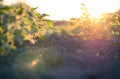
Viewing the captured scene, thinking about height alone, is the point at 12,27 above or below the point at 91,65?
above

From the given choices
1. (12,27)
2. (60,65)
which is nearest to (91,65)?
(60,65)

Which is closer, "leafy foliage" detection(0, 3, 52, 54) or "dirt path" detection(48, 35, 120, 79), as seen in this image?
"dirt path" detection(48, 35, 120, 79)

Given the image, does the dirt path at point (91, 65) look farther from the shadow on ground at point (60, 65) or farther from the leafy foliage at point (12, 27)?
the leafy foliage at point (12, 27)

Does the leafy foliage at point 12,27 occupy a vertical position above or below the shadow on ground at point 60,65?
above

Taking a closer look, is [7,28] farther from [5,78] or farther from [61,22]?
[61,22]

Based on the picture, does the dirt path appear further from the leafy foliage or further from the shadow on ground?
the leafy foliage

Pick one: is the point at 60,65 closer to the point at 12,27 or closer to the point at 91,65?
the point at 91,65

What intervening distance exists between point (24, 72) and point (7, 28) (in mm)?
686

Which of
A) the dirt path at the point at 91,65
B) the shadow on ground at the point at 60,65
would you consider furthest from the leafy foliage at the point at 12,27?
the dirt path at the point at 91,65

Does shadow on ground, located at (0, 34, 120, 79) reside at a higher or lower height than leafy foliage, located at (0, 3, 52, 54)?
lower

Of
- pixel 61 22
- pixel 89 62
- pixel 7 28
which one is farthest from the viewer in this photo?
pixel 61 22

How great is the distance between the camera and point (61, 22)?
1269cm

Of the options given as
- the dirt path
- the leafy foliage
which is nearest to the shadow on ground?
the dirt path

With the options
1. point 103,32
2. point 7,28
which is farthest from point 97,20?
point 7,28
